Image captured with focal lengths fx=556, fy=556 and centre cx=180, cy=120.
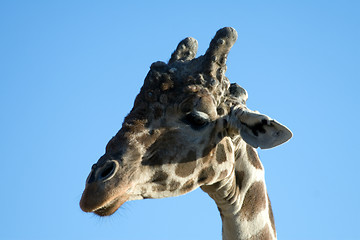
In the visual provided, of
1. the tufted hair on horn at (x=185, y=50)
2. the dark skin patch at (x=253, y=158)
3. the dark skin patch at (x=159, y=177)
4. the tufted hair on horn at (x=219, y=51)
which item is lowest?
the dark skin patch at (x=159, y=177)

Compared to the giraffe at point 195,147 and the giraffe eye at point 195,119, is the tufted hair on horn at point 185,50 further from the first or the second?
the giraffe eye at point 195,119

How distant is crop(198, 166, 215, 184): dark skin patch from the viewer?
236 inches

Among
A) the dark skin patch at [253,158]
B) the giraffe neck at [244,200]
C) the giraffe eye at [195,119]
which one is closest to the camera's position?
the giraffe eye at [195,119]

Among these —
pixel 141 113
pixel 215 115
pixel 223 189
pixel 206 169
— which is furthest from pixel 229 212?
pixel 141 113

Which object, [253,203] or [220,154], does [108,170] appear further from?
[253,203]

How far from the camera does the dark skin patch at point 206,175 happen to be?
600 cm

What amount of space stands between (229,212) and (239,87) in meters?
1.50

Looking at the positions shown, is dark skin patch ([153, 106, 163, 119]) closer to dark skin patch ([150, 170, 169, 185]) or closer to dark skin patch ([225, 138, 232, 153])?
dark skin patch ([150, 170, 169, 185])

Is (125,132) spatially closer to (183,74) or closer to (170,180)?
(170,180)

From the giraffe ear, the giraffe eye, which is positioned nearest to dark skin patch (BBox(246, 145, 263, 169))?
the giraffe ear

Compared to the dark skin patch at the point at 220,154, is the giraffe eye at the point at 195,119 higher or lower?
higher

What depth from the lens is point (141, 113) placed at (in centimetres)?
590

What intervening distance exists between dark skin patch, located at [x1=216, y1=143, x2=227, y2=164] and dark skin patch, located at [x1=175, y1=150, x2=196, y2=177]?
0.30m

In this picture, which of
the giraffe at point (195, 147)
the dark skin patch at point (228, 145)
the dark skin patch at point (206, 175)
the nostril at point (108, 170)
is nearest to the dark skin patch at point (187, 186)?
the giraffe at point (195, 147)
